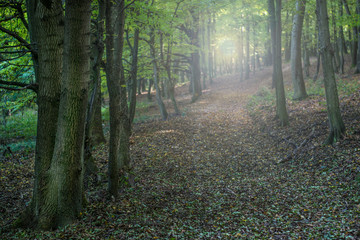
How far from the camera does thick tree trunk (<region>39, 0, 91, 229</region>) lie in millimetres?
4301

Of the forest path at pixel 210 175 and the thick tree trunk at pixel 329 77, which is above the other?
the thick tree trunk at pixel 329 77

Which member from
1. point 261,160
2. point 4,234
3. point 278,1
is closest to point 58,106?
point 4,234

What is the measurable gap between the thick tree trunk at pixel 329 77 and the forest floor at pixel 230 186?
13.7 inches

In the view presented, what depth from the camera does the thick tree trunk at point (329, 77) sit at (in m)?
8.63

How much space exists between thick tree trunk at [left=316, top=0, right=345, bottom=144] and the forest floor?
348 millimetres

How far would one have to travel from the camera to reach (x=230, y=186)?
7762 mm

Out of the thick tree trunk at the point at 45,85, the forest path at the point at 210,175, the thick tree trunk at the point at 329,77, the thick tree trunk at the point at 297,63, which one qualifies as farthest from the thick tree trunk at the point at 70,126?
the thick tree trunk at the point at 297,63

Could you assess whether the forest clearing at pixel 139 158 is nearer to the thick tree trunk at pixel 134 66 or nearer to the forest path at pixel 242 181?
the forest path at pixel 242 181

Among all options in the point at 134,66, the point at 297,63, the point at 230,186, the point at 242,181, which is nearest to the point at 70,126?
the point at 230,186

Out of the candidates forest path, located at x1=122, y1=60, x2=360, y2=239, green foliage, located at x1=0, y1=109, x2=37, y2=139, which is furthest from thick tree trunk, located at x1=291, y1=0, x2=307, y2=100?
green foliage, located at x1=0, y1=109, x2=37, y2=139

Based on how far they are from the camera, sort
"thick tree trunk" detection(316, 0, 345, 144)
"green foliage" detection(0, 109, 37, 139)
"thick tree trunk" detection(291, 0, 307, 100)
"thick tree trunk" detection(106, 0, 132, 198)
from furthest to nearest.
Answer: "green foliage" detection(0, 109, 37, 139)
"thick tree trunk" detection(291, 0, 307, 100)
"thick tree trunk" detection(316, 0, 345, 144)
"thick tree trunk" detection(106, 0, 132, 198)

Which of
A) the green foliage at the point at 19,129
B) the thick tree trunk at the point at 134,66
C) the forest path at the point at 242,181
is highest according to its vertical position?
the thick tree trunk at the point at 134,66

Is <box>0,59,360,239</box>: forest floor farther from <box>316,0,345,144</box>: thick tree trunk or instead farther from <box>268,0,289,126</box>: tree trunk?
<box>268,0,289,126</box>: tree trunk

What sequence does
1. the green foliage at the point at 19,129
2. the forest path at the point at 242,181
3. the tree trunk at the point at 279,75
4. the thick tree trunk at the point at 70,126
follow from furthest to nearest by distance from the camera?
the green foliage at the point at 19,129, the tree trunk at the point at 279,75, the forest path at the point at 242,181, the thick tree trunk at the point at 70,126
